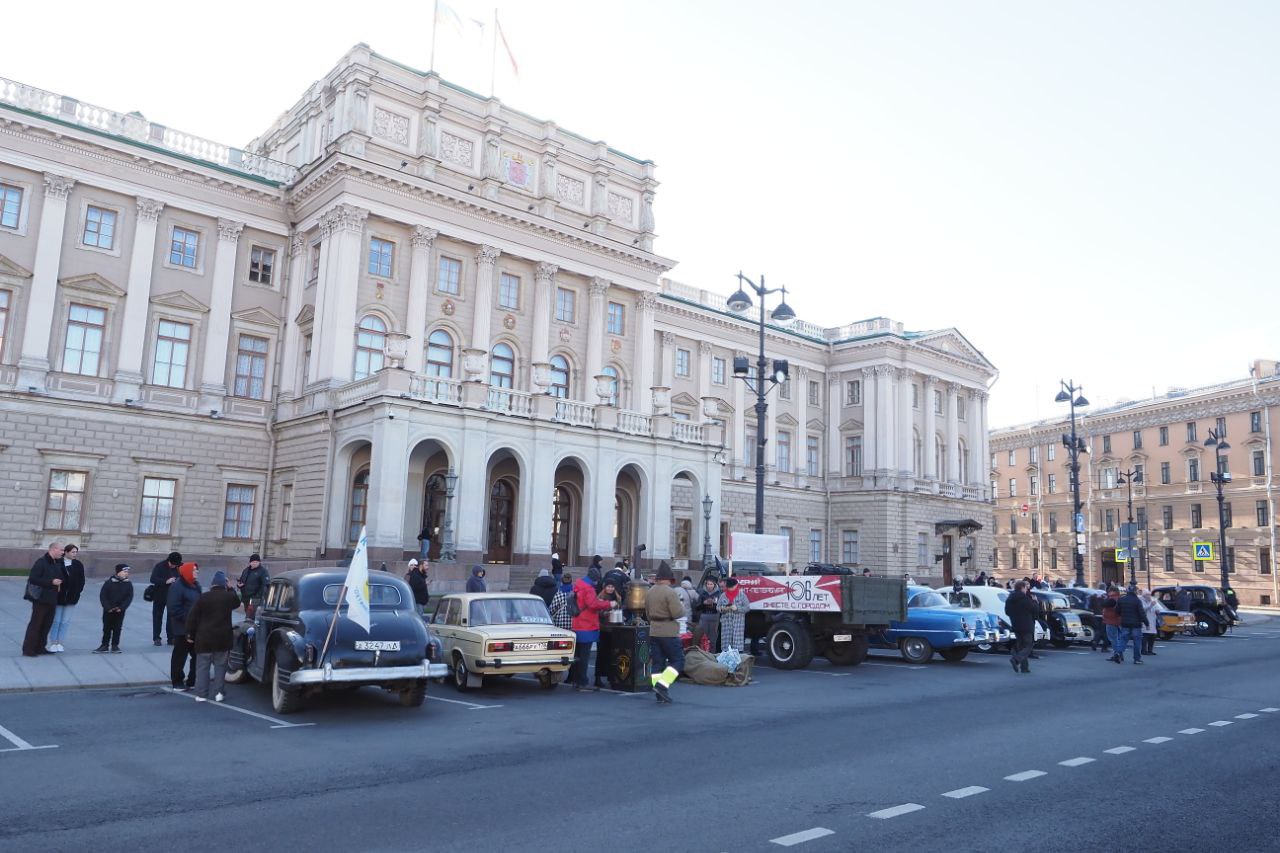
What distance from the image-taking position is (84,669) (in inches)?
608

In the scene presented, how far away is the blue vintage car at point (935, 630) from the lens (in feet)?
68.2

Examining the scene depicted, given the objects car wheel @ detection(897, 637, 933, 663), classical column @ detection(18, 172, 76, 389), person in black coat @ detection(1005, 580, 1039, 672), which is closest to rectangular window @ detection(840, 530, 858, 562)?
car wheel @ detection(897, 637, 933, 663)

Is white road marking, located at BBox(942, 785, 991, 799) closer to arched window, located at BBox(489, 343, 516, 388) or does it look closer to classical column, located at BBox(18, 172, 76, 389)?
arched window, located at BBox(489, 343, 516, 388)

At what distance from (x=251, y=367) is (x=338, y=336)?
16.9 ft

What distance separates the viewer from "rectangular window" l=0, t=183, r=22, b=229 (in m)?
32.2

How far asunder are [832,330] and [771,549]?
1631 inches

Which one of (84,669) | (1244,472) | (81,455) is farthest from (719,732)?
(1244,472)

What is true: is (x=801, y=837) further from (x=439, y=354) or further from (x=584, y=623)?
(x=439, y=354)

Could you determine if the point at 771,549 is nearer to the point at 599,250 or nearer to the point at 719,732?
the point at 719,732

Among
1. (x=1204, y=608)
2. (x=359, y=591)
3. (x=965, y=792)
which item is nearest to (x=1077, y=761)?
(x=965, y=792)

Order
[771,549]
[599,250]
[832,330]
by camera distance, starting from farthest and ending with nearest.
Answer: [832,330]
[599,250]
[771,549]

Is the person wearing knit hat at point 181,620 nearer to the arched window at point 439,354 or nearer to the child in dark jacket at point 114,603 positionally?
the child in dark jacket at point 114,603

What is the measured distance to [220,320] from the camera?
36.2 metres

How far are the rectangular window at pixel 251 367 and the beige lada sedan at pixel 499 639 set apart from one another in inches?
974
